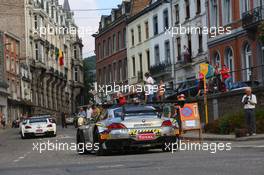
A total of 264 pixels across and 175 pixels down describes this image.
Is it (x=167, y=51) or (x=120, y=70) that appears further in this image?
(x=120, y=70)

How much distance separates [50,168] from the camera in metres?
15.0

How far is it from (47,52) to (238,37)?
211 feet

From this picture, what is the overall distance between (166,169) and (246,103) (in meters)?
12.7

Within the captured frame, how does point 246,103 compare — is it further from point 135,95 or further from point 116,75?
point 116,75

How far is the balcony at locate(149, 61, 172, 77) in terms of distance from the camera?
198 feet

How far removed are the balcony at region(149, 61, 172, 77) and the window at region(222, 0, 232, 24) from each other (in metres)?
14.6

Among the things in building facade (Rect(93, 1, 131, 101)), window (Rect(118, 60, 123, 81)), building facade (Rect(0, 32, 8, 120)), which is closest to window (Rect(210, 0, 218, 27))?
building facade (Rect(93, 1, 131, 101))

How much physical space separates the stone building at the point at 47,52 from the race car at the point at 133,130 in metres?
73.7

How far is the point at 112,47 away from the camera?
3137 inches

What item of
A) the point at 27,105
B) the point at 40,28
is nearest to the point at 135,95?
the point at 27,105

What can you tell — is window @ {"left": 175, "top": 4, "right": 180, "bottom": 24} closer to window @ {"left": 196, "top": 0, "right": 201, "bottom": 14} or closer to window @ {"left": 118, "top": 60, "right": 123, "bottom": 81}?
window @ {"left": 196, "top": 0, "right": 201, "bottom": 14}

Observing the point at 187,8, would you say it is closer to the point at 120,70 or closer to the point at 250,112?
the point at 120,70

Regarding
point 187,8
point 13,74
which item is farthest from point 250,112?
point 13,74

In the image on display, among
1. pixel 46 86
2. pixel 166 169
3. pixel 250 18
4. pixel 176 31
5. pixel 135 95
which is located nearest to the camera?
pixel 166 169
